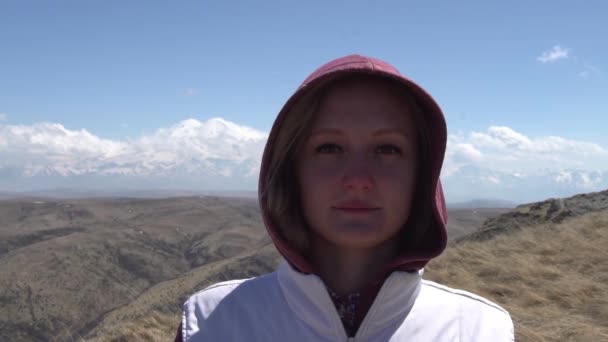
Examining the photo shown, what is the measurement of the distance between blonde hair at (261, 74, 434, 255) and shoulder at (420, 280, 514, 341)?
8.8 inches

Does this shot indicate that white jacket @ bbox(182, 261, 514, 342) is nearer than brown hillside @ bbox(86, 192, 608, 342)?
Yes

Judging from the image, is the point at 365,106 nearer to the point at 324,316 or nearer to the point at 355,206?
the point at 355,206

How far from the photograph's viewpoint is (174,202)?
155 metres

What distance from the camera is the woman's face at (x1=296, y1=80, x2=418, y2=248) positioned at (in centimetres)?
170

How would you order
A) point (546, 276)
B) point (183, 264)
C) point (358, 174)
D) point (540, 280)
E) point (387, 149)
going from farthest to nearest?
point (183, 264) < point (546, 276) < point (540, 280) < point (387, 149) < point (358, 174)

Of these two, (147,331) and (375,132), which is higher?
(375,132)

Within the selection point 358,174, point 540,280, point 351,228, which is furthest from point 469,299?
point 540,280

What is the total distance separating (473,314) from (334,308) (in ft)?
1.75

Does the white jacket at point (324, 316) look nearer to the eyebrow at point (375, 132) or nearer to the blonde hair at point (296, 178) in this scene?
the blonde hair at point (296, 178)

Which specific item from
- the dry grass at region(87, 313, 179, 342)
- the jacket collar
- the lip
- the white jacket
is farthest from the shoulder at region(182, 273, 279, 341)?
the dry grass at region(87, 313, 179, 342)

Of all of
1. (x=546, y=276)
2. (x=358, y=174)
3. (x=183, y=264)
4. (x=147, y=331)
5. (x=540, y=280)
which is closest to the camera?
(x=358, y=174)

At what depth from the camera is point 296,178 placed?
195 cm

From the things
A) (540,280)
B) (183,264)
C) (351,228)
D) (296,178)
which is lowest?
(183,264)

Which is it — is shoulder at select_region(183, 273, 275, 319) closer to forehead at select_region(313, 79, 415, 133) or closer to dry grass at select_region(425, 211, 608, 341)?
forehead at select_region(313, 79, 415, 133)
